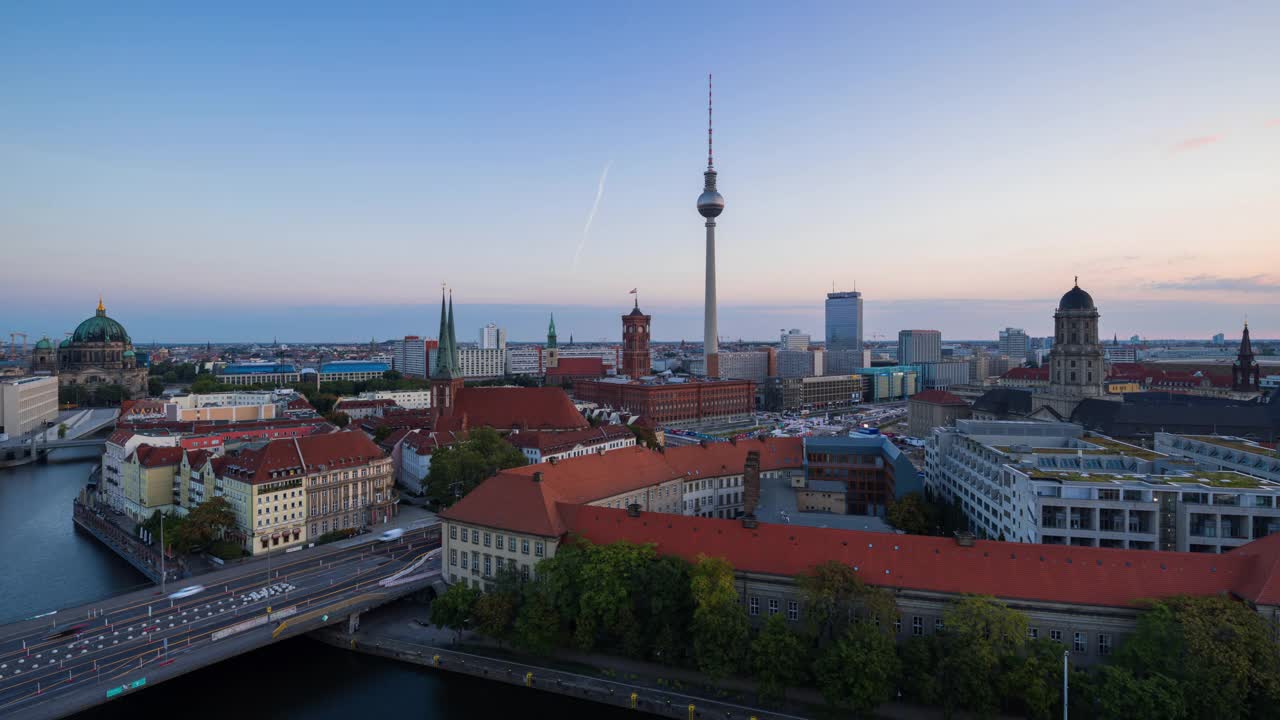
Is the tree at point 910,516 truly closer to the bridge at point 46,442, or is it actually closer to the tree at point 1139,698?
the tree at point 1139,698

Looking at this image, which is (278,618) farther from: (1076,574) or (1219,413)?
(1219,413)

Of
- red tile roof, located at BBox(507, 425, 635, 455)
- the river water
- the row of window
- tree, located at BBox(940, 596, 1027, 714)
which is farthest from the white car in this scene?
tree, located at BBox(940, 596, 1027, 714)

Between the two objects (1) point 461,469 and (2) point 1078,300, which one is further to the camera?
(2) point 1078,300

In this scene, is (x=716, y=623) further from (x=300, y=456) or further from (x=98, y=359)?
(x=98, y=359)

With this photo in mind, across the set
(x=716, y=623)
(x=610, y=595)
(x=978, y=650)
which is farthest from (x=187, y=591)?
(x=978, y=650)

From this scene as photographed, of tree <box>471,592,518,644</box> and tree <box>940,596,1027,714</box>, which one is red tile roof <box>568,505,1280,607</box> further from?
tree <box>471,592,518,644</box>

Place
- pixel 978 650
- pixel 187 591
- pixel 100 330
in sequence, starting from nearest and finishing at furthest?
pixel 978 650 < pixel 187 591 < pixel 100 330
